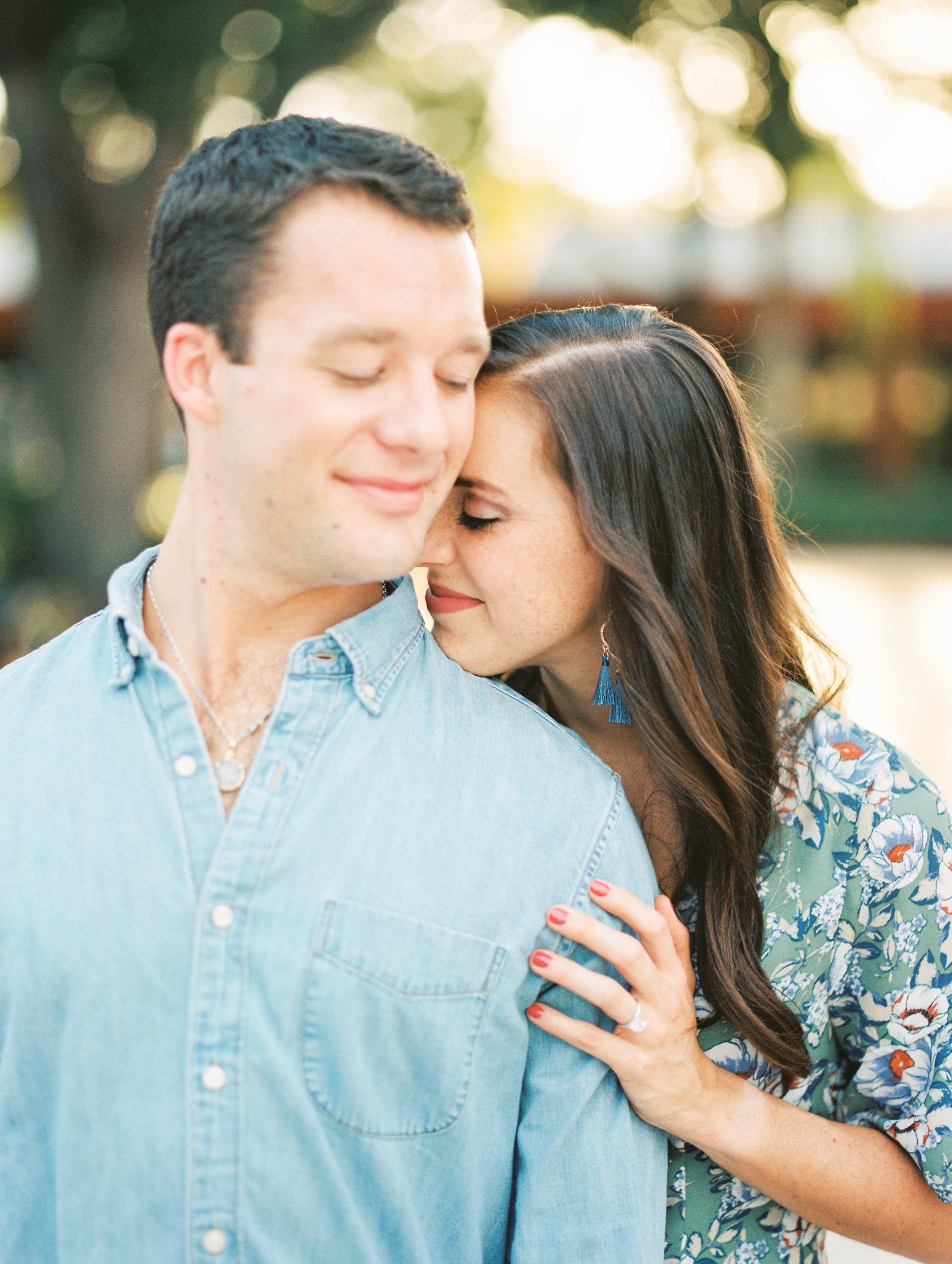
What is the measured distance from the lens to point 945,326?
17734mm

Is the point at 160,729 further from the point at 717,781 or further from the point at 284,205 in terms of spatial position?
the point at 717,781

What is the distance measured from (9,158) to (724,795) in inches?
278

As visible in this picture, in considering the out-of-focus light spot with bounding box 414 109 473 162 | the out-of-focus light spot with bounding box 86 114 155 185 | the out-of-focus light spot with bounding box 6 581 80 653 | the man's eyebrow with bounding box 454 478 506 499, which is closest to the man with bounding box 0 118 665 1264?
the man's eyebrow with bounding box 454 478 506 499

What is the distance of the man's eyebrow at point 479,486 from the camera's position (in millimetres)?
1897

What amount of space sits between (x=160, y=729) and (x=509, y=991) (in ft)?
2.06

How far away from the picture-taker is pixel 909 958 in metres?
1.88

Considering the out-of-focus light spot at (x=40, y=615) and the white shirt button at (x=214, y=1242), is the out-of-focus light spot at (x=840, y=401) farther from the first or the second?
the white shirt button at (x=214, y=1242)

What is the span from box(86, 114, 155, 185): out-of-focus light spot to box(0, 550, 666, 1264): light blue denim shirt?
5.70m

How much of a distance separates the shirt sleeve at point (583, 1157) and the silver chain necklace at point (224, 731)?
0.53m

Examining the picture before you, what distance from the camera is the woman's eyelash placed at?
6.38 feet

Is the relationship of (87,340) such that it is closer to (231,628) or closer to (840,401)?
(231,628)

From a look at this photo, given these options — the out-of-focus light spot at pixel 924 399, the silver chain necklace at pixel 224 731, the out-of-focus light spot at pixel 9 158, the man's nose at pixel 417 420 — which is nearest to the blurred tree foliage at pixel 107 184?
the out-of-focus light spot at pixel 9 158

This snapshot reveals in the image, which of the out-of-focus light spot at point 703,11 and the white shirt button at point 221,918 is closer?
the white shirt button at point 221,918

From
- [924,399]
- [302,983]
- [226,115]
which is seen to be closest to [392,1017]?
[302,983]
